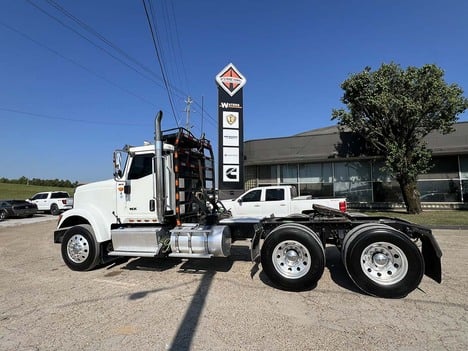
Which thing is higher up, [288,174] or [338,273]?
[288,174]

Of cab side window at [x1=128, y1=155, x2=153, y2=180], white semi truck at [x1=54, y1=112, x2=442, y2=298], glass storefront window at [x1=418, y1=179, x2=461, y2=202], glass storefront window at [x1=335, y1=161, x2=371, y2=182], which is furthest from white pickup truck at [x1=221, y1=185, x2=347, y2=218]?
glass storefront window at [x1=418, y1=179, x2=461, y2=202]

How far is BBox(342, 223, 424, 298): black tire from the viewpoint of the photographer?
4.98 meters

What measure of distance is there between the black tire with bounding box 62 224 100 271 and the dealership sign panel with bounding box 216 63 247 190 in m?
6.94

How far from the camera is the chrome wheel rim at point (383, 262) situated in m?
5.08

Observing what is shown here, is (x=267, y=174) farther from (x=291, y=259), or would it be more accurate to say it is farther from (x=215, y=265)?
(x=291, y=259)

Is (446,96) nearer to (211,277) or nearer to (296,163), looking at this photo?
(296,163)

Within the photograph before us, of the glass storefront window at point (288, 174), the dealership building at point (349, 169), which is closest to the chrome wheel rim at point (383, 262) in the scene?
the dealership building at point (349, 169)

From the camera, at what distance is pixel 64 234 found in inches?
283

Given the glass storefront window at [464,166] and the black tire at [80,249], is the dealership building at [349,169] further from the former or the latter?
the black tire at [80,249]

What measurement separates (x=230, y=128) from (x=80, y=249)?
8121 millimetres

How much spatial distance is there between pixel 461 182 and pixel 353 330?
18947mm

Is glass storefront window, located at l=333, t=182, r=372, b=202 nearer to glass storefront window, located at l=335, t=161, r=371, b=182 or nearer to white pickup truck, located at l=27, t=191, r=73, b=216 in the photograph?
glass storefront window, located at l=335, t=161, r=371, b=182

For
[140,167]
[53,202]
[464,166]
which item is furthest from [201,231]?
[53,202]

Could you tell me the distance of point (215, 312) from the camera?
15.0ft
